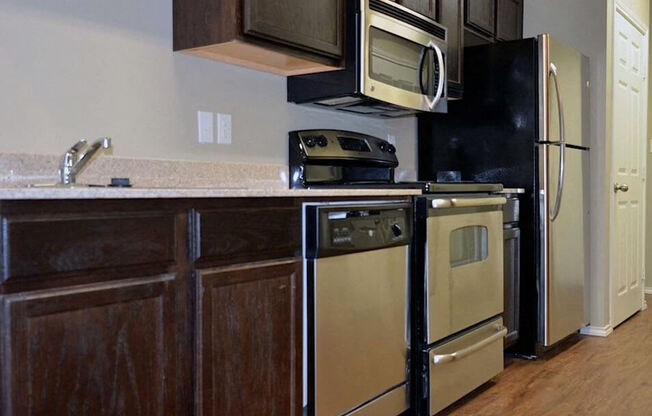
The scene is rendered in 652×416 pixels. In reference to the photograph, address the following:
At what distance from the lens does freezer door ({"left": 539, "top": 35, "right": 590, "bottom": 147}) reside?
3084 millimetres

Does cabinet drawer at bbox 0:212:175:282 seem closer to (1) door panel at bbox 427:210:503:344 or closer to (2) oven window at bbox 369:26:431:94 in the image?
A: (1) door panel at bbox 427:210:503:344

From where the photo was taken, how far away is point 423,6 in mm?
2842

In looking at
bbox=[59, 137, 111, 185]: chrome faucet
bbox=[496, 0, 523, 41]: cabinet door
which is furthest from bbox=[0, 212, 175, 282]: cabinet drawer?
bbox=[496, 0, 523, 41]: cabinet door

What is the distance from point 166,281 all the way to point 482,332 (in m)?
1.61

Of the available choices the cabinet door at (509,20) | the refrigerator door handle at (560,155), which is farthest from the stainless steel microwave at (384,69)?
the cabinet door at (509,20)

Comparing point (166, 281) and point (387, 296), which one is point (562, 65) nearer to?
point (387, 296)

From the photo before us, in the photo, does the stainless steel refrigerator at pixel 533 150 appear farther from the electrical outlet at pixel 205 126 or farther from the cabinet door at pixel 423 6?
the electrical outlet at pixel 205 126

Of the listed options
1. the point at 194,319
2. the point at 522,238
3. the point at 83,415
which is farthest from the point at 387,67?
the point at 83,415

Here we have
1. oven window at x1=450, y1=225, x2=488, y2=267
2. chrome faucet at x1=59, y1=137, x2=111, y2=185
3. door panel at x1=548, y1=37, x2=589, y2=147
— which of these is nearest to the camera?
chrome faucet at x1=59, y1=137, x2=111, y2=185

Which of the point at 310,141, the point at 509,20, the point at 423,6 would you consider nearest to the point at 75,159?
the point at 310,141

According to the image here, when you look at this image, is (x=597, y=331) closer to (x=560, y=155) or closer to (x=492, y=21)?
(x=560, y=155)

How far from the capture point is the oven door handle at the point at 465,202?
86.5 inches

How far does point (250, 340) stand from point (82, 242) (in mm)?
536

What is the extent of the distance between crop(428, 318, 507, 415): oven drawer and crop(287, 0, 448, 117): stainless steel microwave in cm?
103
